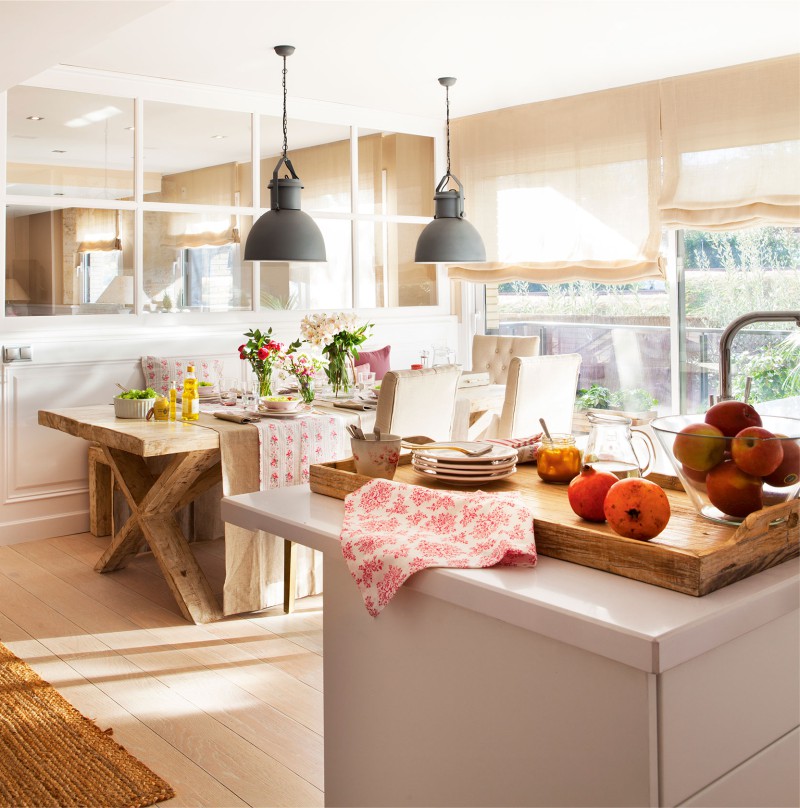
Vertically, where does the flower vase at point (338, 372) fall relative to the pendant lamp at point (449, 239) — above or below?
below

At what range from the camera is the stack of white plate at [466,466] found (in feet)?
5.90

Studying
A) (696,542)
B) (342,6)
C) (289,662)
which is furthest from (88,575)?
(696,542)

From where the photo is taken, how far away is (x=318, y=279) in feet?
19.3

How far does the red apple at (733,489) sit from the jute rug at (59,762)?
5.13ft

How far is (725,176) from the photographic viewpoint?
5062 mm

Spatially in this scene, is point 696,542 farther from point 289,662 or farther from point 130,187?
point 130,187

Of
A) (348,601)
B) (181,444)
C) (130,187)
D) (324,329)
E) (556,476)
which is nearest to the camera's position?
(348,601)

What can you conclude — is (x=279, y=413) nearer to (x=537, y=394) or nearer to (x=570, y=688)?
(x=537, y=394)

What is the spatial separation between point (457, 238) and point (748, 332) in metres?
1.97

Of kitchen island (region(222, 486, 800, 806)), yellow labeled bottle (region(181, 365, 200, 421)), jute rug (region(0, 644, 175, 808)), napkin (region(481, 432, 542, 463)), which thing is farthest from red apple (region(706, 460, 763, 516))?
yellow labeled bottle (region(181, 365, 200, 421))

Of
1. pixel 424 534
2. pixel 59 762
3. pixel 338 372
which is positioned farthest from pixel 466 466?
pixel 338 372

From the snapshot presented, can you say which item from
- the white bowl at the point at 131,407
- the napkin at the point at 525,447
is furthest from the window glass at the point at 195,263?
the napkin at the point at 525,447

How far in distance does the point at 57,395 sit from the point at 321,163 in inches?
91.3

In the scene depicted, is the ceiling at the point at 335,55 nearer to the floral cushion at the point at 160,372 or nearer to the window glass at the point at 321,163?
the window glass at the point at 321,163
